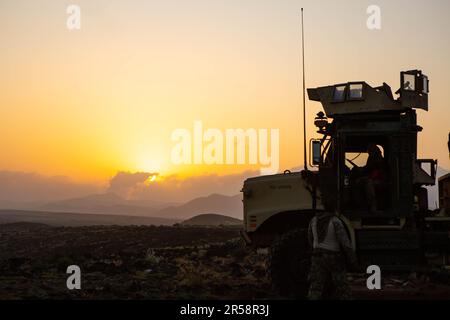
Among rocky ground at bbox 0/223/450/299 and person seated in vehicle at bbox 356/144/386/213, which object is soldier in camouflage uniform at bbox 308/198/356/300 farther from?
person seated in vehicle at bbox 356/144/386/213

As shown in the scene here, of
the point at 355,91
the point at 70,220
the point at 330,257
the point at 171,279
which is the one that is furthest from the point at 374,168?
the point at 70,220

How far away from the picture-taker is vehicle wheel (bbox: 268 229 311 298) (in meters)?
11.5

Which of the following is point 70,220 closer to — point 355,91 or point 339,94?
point 339,94

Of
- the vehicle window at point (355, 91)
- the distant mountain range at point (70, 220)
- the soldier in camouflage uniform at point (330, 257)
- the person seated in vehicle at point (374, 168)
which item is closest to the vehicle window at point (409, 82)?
the vehicle window at point (355, 91)

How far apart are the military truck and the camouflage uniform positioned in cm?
122

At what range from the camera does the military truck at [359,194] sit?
455 inches

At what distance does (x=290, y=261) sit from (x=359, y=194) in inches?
69.6

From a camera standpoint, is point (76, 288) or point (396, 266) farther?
point (76, 288)

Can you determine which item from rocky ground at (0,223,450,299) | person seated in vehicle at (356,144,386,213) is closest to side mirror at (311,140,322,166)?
person seated in vehicle at (356,144,386,213)
